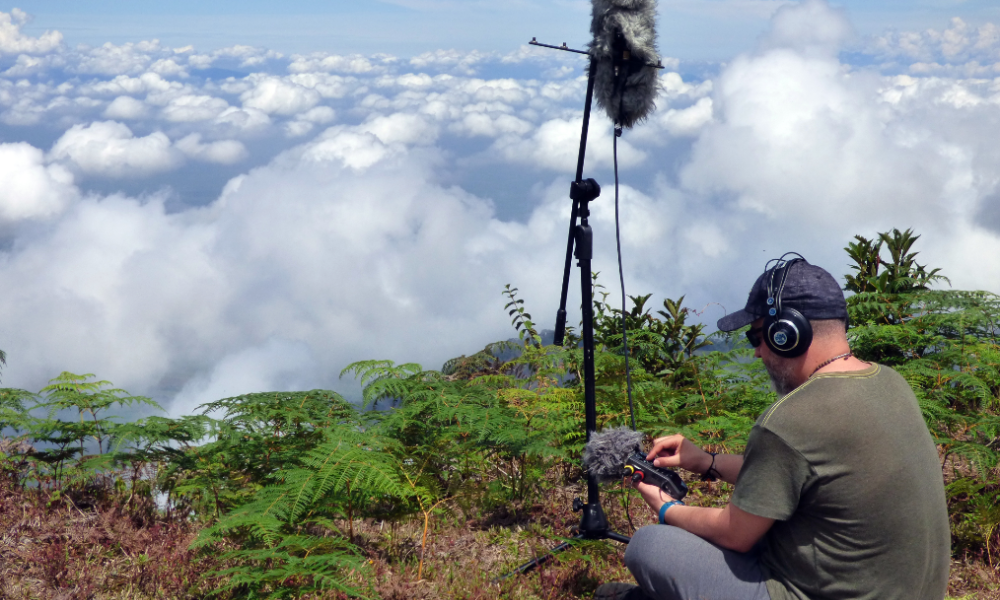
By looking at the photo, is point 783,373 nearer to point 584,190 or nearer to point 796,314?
point 796,314

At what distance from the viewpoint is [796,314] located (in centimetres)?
221

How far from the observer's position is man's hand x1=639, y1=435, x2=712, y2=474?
A: 2789 millimetres

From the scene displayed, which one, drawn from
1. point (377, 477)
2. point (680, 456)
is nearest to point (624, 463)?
point (680, 456)

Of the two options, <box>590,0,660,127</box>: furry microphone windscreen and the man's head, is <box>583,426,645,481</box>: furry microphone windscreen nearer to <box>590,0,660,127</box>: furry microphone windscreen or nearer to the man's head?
the man's head

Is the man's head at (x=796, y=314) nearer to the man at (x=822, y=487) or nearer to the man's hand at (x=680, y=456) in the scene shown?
the man at (x=822, y=487)

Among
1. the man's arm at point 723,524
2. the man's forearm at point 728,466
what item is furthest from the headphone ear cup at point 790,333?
the man's forearm at point 728,466

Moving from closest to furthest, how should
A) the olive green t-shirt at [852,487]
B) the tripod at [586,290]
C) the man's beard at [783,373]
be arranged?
the olive green t-shirt at [852,487], the man's beard at [783,373], the tripod at [586,290]

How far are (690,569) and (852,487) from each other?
64 centimetres

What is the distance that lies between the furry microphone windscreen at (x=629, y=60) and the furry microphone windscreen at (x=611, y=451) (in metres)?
1.58

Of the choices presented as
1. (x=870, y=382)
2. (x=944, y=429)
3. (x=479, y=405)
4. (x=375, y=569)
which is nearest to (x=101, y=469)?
(x=375, y=569)

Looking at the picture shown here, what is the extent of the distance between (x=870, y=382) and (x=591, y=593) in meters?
1.86

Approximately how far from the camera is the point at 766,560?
7.68ft

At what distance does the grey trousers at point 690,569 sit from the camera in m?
2.29

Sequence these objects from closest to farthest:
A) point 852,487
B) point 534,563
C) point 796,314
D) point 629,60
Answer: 1. point 852,487
2. point 796,314
3. point 629,60
4. point 534,563
